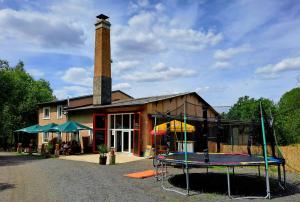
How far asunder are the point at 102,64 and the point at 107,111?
5318 millimetres

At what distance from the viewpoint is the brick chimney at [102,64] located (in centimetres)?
2733

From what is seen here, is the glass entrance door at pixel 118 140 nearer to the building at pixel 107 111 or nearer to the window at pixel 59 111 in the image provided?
the building at pixel 107 111

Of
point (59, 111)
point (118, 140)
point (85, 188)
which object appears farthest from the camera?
point (59, 111)

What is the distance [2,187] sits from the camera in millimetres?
10773

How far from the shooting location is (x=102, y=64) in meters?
27.7

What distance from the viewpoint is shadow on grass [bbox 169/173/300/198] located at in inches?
401

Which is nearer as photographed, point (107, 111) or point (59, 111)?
point (107, 111)

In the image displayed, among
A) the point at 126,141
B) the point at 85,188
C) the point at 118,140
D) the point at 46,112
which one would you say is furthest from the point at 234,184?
the point at 46,112

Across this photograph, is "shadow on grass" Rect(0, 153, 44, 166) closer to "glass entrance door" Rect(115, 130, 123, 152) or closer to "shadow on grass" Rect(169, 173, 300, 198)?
"glass entrance door" Rect(115, 130, 123, 152)

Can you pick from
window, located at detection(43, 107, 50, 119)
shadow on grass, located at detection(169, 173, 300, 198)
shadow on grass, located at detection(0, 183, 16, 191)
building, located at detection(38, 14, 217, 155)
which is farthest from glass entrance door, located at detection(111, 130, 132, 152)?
shadow on grass, located at detection(0, 183, 16, 191)

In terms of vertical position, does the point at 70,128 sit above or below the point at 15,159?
above

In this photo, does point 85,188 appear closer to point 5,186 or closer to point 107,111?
point 5,186

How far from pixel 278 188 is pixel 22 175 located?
10.7 meters

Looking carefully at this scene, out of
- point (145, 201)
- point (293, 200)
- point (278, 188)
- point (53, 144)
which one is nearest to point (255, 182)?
point (278, 188)
